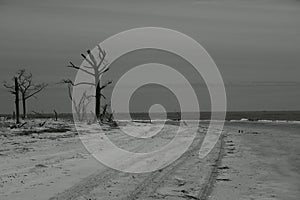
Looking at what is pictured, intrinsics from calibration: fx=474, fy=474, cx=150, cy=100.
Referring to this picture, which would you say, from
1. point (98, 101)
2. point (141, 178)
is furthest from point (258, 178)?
point (98, 101)

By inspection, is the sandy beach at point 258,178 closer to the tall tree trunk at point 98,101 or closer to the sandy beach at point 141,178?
the sandy beach at point 141,178

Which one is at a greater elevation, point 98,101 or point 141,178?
point 98,101

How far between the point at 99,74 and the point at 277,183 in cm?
3315

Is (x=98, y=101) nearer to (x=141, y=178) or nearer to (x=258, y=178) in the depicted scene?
(x=258, y=178)

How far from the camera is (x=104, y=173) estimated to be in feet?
44.5

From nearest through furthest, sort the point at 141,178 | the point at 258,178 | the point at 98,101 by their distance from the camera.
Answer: the point at 141,178 → the point at 258,178 → the point at 98,101

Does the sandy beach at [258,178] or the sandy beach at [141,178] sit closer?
the sandy beach at [141,178]

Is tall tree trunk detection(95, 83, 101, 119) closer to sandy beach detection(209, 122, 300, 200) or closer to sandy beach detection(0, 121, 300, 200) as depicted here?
sandy beach detection(0, 121, 300, 200)

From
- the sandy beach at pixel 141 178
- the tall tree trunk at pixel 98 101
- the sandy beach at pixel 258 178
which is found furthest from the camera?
the tall tree trunk at pixel 98 101

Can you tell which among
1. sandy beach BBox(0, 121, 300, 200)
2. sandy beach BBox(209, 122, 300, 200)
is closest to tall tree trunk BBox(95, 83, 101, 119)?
sandy beach BBox(0, 121, 300, 200)

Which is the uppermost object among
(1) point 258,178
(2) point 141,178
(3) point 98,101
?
A: (3) point 98,101

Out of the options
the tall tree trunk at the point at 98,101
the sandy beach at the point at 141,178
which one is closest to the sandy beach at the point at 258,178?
the sandy beach at the point at 141,178

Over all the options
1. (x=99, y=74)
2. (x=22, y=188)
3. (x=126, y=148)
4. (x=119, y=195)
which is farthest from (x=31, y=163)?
(x=99, y=74)

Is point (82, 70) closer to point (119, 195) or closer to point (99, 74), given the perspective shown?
point (99, 74)
